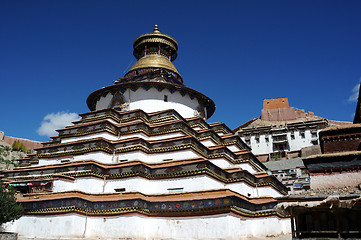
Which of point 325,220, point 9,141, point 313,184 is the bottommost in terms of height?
point 325,220

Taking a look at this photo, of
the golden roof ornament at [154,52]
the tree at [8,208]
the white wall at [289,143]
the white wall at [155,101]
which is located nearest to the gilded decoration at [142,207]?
the tree at [8,208]

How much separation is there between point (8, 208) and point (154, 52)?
1766 centimetres

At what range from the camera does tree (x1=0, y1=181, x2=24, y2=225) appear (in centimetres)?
1289

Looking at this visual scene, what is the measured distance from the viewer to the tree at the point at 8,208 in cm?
1289

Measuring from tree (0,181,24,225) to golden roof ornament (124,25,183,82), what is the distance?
13750 millimetres

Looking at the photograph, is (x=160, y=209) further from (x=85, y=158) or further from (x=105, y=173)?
(x=85, y=158)

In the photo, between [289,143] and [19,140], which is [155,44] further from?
[289,143]

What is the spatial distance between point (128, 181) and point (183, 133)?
167 inches

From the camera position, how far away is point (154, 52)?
89.4 ft

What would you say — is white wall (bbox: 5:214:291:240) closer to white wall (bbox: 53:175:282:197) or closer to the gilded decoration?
the gilded decoration

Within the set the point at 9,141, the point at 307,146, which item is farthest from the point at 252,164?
the point at 9,141

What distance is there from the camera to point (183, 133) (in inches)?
694

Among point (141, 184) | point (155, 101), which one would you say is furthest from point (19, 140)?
point (141, 184)

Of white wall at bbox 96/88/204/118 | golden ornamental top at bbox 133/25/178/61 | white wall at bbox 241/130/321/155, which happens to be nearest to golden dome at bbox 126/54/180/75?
golden ornamental top at bbox 133/25/178/61
